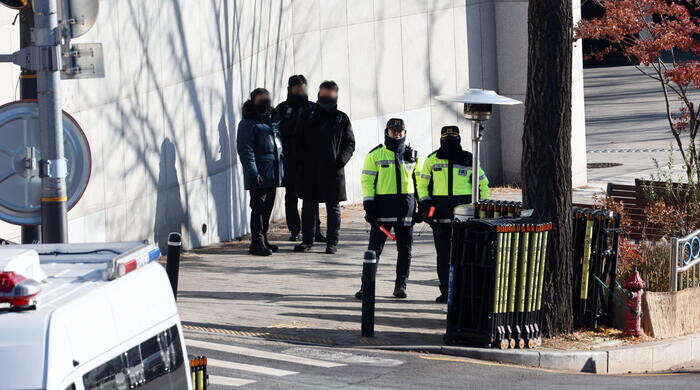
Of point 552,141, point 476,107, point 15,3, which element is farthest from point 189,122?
point 15,3

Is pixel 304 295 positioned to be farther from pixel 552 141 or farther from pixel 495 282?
pixel 552 141

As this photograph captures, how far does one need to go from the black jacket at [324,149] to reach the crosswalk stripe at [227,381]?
6282mm

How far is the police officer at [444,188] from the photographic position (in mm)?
13953

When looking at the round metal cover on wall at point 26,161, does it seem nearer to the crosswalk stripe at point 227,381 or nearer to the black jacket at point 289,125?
the crosswalk stripe at point 227,381

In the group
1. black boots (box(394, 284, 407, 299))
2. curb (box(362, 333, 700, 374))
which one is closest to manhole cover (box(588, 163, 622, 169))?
black boots (box(394, 284, 407, 299))

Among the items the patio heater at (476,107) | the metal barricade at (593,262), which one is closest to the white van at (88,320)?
the metal barricade at (593,262)

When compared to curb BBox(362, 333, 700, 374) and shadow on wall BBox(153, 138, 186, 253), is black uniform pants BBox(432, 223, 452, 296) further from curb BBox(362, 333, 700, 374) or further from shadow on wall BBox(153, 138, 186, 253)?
shadow on wall BBox(153, 138, 186, 253)

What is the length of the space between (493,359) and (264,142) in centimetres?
579

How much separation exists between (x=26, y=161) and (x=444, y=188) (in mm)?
5905

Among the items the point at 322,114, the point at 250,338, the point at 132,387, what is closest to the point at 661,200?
the point at 322,114

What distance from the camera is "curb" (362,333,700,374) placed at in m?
11.9

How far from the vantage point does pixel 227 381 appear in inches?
408

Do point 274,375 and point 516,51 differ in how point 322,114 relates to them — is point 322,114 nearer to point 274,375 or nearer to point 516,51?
point 274,375

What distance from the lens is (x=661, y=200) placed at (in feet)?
53.4
